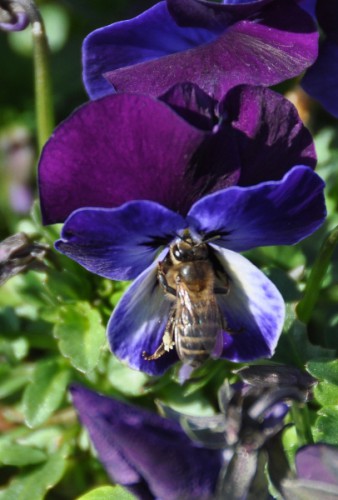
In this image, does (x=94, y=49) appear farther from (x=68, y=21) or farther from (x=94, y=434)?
(x=68, y=21)

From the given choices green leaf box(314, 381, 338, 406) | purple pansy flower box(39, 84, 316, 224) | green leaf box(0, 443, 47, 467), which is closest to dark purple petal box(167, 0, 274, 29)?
purple pansy flower box(39, 84, 316, 224)

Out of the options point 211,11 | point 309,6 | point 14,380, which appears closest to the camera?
point 211,11

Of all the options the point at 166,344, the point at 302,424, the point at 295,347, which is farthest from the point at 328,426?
the point at 166,344

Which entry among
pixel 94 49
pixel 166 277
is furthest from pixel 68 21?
pixel 166 277

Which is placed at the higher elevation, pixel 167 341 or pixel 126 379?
pixel 167 341

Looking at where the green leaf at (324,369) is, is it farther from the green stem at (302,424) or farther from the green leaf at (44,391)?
the green leaf at (44,391)

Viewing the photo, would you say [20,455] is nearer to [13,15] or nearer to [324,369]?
[324,369]

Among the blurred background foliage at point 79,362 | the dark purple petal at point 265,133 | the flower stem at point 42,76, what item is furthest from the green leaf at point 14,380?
the dark purple petal at point 265,133
